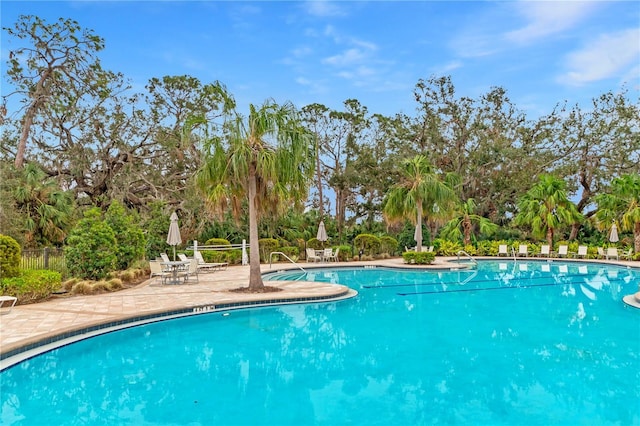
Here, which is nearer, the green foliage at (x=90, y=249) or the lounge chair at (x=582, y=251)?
the green foliage at (x=90, y=249)

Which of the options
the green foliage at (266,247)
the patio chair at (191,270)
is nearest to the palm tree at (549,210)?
the green foliage at (266,247)

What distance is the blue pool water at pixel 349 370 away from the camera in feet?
16.6

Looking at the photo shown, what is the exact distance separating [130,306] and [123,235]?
4.52 metres

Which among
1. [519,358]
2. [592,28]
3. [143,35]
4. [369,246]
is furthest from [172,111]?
[519,358]

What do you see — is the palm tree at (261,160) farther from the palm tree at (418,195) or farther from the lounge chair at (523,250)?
the lounge chair at (523,250)

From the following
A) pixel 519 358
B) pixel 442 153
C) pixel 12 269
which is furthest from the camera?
pixel 442 153

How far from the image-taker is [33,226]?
16.0 m

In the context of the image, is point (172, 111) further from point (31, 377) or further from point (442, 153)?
point (31, 377)

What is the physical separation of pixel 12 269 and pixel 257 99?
6.61 m

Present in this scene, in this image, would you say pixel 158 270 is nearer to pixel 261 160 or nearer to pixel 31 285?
pixel 31 285

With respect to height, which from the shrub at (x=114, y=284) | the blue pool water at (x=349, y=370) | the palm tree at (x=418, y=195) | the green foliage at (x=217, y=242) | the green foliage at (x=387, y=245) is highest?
the palm tree at (x=418, y=195)

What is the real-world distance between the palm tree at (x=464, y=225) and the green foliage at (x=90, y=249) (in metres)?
19.3

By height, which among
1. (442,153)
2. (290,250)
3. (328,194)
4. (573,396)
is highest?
(442,153)

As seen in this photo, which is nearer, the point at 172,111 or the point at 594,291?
the point at 594,291
